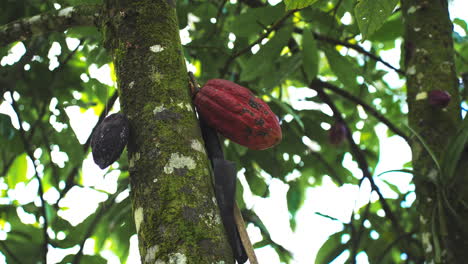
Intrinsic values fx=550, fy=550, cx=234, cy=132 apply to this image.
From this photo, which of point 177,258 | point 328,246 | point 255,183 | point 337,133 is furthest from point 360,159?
point 177,258

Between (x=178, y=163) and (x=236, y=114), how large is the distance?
31cm

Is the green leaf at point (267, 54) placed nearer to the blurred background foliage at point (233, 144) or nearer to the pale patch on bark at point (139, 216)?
the blurred background foliage at point (233, 144)

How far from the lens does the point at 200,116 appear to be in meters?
1.26

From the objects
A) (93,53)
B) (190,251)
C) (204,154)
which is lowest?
(190,251)

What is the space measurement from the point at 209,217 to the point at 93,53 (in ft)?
5.58

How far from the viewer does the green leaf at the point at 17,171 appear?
8.67 ft

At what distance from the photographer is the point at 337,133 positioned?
2.54 m

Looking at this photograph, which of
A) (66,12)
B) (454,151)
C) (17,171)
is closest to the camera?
(66,12)

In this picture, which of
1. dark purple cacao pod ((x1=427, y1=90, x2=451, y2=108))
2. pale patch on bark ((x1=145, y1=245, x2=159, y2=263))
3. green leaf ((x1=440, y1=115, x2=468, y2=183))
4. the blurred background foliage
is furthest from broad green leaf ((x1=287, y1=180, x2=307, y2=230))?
pale patch on bark ((x1=145, y1=245, x2=159, y2=263))

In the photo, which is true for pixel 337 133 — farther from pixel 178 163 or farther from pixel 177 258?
pixel 177 258

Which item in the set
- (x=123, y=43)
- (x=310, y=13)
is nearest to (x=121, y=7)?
(x=123, y=43)

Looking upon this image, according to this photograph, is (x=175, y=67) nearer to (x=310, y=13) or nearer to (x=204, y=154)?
(x=204, y=154)

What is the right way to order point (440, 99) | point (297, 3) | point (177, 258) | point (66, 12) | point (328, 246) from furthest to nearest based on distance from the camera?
1. point (328, 246)
2. point (440, 99)
3. point (66, 12)
4. point (297, 3)
5. point (177, 258)

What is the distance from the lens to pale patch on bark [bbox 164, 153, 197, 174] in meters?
1.04
